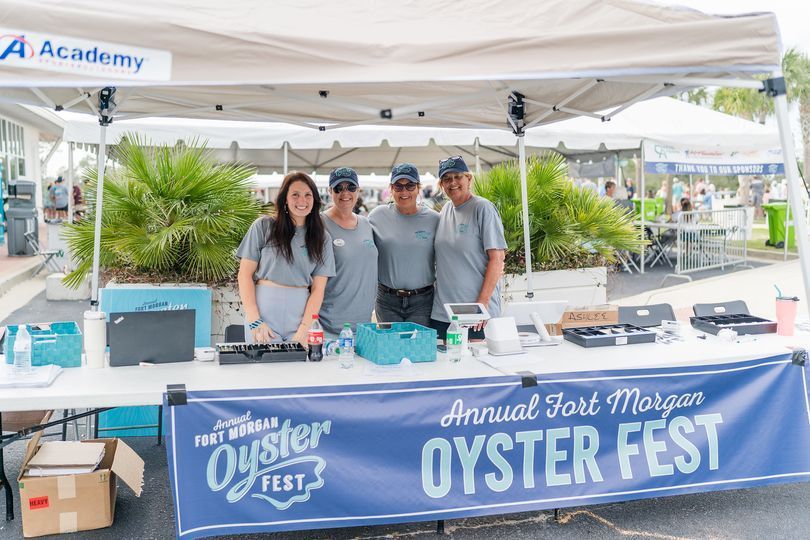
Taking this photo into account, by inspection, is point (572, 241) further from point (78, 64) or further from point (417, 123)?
point (78, 64)

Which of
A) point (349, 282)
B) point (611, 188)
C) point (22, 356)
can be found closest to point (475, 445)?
point (349, 282)

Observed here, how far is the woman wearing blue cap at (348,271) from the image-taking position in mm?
3973

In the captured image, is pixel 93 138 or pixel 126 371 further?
pixel 93 138

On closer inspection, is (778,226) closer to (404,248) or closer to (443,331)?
(443,331)

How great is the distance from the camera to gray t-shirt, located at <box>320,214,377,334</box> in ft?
13.0

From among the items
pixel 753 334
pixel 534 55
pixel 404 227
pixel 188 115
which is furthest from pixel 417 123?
pixel 753 334

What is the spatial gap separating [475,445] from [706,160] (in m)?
9.98

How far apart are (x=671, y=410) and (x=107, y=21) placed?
9.62ft

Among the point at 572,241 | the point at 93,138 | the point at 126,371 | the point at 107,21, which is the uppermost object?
the point at 93,138

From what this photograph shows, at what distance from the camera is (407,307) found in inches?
169

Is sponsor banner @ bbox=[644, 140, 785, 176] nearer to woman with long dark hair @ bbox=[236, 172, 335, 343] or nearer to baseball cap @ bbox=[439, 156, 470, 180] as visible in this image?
baseball cap @ bbox=[439, 156, 470, 180]

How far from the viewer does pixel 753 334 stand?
398 centimetres

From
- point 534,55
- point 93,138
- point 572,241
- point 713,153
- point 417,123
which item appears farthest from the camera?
point 713,153

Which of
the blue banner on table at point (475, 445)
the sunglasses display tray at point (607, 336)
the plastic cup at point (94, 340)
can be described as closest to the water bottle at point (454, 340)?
the blue banner on table at point (475, 445)
